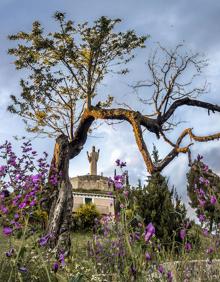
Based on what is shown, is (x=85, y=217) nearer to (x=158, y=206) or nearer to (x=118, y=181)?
(x=158, y=206)

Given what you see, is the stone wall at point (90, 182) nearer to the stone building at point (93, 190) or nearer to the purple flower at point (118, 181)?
the stone building at point (93, 190)

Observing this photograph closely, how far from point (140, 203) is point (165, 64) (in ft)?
15.6

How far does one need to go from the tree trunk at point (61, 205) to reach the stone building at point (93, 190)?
22.3 m

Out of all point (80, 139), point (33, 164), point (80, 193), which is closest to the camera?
point (33, 164)

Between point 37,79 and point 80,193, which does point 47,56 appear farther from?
point 80,193

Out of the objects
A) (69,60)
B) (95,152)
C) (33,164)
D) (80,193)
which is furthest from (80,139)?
(95,152)

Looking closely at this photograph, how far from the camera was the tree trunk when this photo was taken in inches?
408

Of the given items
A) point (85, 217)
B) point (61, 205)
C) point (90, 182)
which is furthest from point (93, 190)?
point (61, 205)

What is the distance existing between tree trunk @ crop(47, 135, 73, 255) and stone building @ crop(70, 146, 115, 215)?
2232 centimetres

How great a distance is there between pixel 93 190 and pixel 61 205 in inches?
1095

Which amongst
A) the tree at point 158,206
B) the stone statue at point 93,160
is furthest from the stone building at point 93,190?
the tree at point 158,206

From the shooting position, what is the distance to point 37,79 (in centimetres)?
2066

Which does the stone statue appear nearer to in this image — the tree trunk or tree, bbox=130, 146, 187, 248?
tree, bbox=130, 146, 187, 248

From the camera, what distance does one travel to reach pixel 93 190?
A: 38531 millimetres
